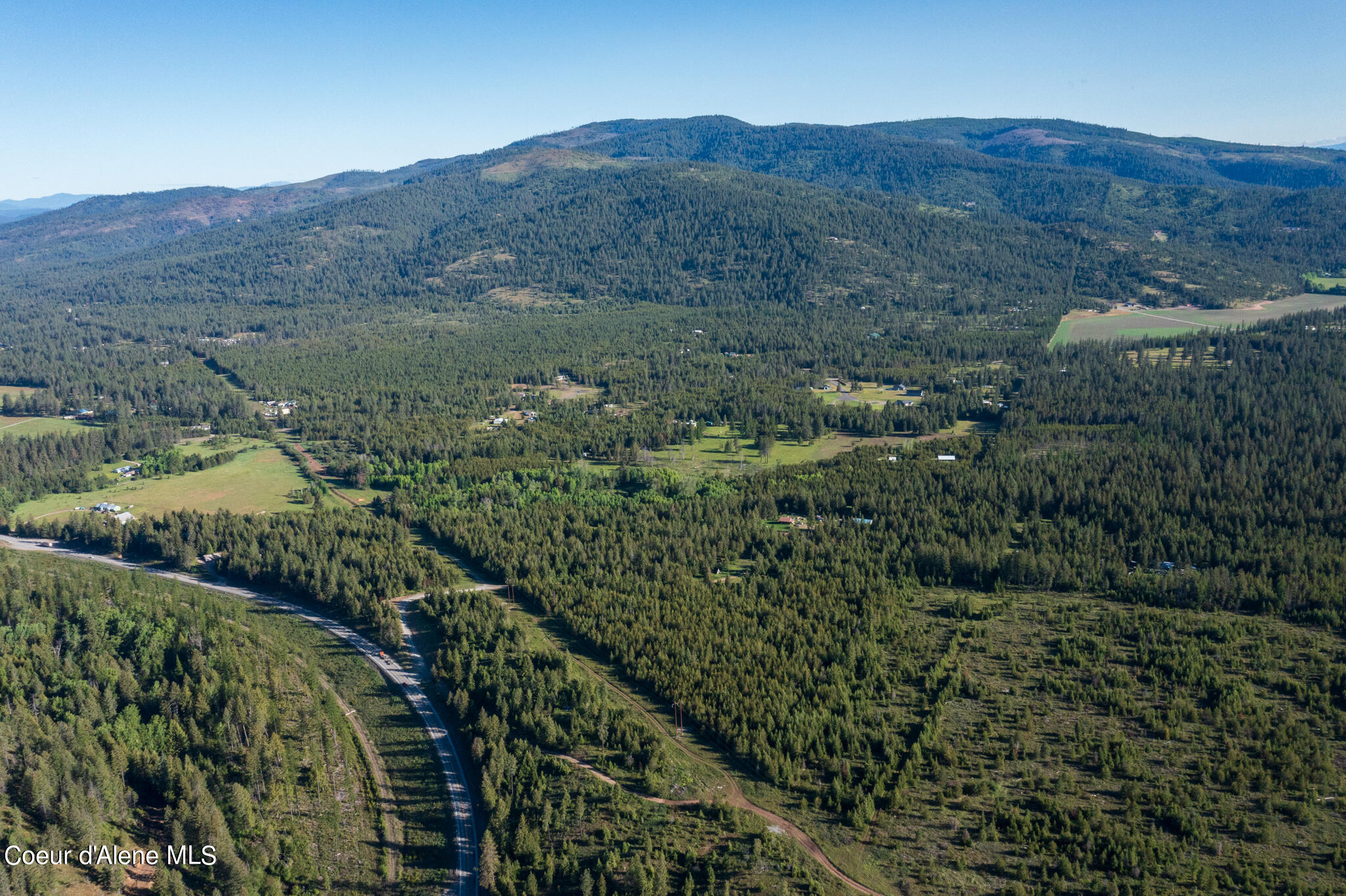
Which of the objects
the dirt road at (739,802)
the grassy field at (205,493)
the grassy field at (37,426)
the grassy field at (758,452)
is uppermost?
the grassy field at (37,426)

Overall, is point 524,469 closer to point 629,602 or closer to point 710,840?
point 629,602

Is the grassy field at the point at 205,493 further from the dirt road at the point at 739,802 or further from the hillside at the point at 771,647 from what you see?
the dirt road at the point at 739,802

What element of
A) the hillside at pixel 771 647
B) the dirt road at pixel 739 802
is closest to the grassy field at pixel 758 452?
the hillside at pixel 771 647

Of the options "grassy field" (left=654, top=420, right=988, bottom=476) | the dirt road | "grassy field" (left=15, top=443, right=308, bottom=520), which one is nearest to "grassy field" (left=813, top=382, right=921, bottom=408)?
"grassy field" (left=654, top=420, right=988, bottom=476)

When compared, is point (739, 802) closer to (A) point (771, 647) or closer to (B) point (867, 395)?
(A) point (771, 647)

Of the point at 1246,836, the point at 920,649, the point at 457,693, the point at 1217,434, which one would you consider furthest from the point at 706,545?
the point at 1217,434

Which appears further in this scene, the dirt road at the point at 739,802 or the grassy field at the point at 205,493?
the grassy field at the point at 205,493

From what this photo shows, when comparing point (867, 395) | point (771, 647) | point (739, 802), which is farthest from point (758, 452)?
point (739, 802)
